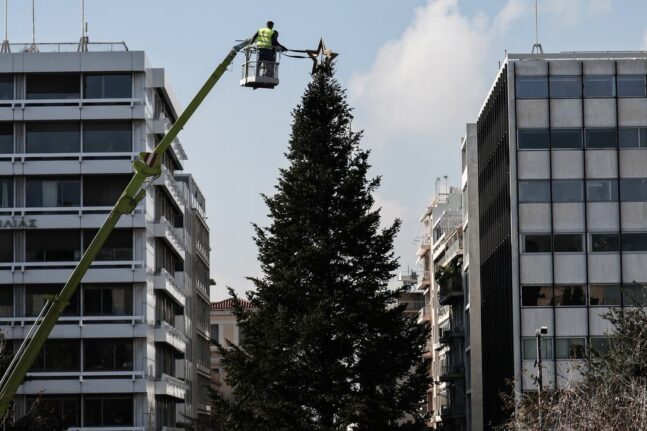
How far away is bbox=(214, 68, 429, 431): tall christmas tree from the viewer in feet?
217

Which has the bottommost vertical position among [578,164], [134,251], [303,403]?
[303,403]

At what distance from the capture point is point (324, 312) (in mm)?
66312

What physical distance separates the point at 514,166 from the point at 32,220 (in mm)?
28684

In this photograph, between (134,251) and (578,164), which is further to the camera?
(578,164)

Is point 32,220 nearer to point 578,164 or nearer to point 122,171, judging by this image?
point 122,171

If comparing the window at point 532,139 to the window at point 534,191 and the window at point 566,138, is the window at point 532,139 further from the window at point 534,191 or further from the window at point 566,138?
the window at point 534,191

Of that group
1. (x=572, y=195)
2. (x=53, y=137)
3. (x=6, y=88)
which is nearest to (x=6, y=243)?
(x=53, y=137)

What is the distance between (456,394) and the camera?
134625mm

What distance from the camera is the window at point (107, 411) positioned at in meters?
85.2

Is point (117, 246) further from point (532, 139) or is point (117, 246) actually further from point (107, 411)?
point (532, 139)

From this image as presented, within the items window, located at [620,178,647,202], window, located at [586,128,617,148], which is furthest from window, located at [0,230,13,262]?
window, located at [620,178,647,202]

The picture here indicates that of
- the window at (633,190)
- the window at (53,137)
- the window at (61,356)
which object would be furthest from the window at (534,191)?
the window at (61,356)

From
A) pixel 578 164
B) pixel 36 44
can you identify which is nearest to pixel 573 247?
pixel 578 164

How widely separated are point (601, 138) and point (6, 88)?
3423 cm
